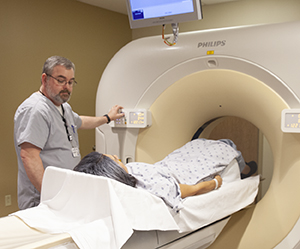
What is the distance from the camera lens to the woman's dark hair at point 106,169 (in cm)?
148

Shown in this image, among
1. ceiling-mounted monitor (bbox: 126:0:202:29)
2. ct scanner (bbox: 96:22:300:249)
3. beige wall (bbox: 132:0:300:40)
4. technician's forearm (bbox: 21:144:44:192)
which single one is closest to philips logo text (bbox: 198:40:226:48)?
ct scanner (bbox: 96:22:300:249)

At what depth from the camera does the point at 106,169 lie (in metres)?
1.49

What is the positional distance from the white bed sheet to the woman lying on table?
0.28 ft

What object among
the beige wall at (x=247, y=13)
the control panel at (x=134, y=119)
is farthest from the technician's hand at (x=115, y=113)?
the beige wall at (x=247, y=13)

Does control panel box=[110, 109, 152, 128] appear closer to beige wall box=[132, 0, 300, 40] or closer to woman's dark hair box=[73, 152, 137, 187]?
woman's dark hair box=[73, 152, 137, 187]

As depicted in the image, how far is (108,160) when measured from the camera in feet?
5.01

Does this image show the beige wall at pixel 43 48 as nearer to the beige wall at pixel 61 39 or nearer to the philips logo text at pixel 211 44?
the beige wall at pixel 61 39

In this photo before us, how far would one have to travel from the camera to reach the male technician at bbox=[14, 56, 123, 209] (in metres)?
1.88

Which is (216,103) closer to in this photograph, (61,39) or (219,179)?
(219,179)

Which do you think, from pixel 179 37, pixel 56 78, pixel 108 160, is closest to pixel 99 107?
pixel 56 78

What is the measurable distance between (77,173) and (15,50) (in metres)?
2.11

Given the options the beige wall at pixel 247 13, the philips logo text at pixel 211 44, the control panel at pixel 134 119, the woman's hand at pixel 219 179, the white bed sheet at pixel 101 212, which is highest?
the beige wall at pixel 247 13

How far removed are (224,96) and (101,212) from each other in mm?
1148

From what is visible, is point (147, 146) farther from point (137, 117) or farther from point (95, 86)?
point (95, 86)
